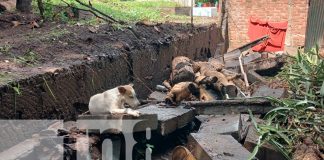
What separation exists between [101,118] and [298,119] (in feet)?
6.80

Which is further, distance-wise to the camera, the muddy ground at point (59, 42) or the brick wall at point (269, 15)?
→ the brick wall at point (269, 15)

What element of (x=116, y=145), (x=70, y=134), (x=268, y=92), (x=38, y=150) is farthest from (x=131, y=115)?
(x=268, y=92)

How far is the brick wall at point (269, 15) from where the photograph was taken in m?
16.6

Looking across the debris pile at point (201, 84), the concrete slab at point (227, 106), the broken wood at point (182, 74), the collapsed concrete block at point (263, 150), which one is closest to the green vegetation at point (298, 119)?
the collapsed concrete block at point (263, 150)

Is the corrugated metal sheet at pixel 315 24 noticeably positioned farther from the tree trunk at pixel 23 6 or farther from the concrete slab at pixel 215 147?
the tree trunk at pixel 23 6

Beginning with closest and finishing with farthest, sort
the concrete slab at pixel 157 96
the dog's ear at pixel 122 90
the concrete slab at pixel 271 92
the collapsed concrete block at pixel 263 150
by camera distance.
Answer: the collapsed concrete block at pixel 263 150
the dog's ear at pixel 122 90
the concrete slab at pixel 271 92
the concrete slab at pixel 157 96

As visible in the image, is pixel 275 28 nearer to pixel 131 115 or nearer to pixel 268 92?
pixel 268 92

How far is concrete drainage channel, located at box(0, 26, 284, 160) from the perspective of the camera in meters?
3.98

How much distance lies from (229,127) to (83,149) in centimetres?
183

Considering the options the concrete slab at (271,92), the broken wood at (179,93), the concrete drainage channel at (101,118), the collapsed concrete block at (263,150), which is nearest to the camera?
the concrete drainage channel at (101,118)

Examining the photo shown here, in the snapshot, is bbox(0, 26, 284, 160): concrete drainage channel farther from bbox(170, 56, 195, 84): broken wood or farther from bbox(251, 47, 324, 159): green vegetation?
bbox(170, 56, 195, 84): broken wood

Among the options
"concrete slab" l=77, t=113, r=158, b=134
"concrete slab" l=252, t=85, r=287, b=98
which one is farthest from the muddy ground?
"concrete slab" l=252, t=85, r=287, b=98

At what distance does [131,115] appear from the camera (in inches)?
174

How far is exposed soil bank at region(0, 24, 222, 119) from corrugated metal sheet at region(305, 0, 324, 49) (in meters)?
2.81
